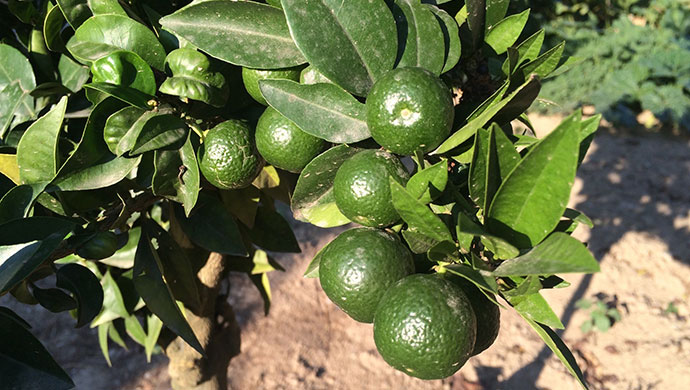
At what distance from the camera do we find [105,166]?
0.81 metres

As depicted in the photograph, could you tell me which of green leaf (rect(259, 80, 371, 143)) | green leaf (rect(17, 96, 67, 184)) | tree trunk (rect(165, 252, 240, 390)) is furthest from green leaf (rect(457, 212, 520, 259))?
Result: tree trunk (rect(165, 252, 240, 390))

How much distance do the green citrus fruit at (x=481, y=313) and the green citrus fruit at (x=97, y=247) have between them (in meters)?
0.51

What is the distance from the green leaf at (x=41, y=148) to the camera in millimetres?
790

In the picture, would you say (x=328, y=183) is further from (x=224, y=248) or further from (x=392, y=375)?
(x=392, y=375)

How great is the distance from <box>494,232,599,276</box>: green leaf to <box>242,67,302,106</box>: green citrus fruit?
41 centimetres

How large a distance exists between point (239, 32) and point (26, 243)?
0.40 m

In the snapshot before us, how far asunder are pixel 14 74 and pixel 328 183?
611mm

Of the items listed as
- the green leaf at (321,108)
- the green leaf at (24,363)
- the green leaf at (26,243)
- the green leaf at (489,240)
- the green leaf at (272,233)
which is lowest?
the green leaf at (272,233)

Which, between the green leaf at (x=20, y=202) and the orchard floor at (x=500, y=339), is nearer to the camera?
the green leaf at (x=20, y=202)

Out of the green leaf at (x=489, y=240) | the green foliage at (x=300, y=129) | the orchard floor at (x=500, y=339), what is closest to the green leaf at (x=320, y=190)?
the green foliage at (x=300, y=129)

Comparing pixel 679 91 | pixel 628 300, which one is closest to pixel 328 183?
pixel 628 300

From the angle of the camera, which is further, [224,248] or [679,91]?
[679,91]

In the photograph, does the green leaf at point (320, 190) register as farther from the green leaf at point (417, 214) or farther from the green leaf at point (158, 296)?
the green leaf at point (158, 296)

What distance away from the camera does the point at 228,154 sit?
0.81m
